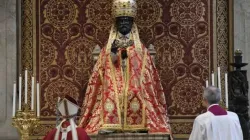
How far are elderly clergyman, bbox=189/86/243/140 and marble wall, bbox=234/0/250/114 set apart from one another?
3.53 meters

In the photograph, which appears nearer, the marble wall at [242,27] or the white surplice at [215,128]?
the white surplice at [215,128]

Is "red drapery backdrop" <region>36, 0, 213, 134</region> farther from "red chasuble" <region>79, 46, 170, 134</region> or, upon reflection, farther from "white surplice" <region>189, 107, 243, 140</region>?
"white surplice" <region>189, 107, 243, 140</region>

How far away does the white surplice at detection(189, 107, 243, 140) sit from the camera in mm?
7758

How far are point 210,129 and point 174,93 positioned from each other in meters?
3.62

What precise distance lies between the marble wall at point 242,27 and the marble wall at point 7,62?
324cm

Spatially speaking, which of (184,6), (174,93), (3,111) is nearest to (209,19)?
(184,6)

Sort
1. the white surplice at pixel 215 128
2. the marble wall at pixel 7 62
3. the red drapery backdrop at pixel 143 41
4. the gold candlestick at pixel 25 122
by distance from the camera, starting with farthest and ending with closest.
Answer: the red drapery backdrop at pixel 143 41 < the marble wall at pixel 7 62 < the gold candlestick at pixel 25 122 < the white surplice at pixel 215 128

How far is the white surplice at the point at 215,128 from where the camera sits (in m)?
7.76

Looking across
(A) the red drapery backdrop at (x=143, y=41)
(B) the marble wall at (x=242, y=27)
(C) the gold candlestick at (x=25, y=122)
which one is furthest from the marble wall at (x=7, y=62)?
(B) the marble wall at (x=242, y=27)

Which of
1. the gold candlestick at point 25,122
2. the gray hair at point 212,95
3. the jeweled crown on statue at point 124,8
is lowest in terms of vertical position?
the gold candlestick at point 25,122

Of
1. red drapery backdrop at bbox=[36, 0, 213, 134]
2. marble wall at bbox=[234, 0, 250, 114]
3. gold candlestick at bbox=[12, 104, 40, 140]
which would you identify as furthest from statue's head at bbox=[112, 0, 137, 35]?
gold candlestick at bbox=[12, 104, 40, 140]

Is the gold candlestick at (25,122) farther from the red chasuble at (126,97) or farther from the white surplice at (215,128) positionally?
the white surplice at (215,128)

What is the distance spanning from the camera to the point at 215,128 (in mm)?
7793

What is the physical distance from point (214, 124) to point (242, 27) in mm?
3822
